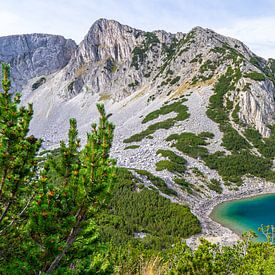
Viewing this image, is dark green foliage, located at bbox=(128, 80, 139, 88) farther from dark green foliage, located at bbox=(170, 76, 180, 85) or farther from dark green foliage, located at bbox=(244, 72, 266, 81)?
dark green foliage, located at bbox=(244, 72, 266, 81)

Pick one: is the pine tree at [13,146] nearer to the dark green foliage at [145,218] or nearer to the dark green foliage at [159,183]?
the dark green foliage at [145,218]

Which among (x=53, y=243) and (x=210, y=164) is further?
(x=210, y=164)

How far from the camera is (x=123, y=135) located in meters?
72.6

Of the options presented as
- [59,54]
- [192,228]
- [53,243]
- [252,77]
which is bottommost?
[192,228]

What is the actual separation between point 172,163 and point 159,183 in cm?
822

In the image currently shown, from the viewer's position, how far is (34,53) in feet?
541

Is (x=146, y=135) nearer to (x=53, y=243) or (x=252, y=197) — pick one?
(x=252, y=197)

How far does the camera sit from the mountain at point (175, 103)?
4853cm

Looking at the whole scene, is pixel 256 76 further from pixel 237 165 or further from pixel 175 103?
pixel 237 165

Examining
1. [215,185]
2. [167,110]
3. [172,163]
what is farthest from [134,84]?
[215,185]

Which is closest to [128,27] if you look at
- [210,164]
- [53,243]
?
[210,164]

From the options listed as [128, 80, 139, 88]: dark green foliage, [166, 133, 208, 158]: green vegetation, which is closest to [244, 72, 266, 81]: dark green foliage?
[166, 133, 208, 158]: green vegetation

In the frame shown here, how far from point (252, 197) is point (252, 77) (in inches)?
1416

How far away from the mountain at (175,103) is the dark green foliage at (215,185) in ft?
0.45
